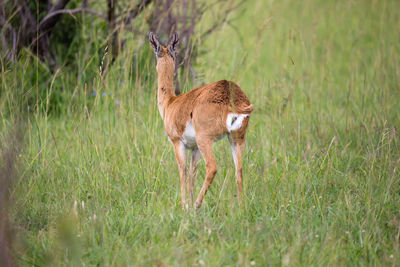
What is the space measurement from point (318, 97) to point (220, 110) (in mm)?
3162

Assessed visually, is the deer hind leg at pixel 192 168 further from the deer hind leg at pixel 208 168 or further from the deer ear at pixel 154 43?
the deer ear at pixel 154 43

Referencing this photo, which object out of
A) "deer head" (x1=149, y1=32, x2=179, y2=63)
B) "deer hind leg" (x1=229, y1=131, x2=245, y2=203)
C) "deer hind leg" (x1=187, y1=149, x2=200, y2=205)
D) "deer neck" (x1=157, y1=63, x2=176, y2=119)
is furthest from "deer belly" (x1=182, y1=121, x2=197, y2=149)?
"deer head" (x1=149, y1=32, x2=179, y2=63)

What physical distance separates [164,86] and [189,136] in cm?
70

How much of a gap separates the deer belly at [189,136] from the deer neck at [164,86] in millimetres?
463

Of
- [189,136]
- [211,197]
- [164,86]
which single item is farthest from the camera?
[164,86]

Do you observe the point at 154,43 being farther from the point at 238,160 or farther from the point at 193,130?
the point at 238,160

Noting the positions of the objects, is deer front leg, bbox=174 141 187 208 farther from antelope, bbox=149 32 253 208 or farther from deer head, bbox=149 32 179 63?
deer head, bbox=149 32 179 63

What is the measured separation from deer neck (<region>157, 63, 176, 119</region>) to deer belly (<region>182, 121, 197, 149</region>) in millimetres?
463

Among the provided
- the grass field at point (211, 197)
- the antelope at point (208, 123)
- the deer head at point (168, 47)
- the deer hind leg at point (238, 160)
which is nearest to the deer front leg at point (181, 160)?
the antelope at point (208, 123)

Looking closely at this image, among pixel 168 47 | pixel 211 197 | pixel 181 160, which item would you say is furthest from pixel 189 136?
pixel 168 47

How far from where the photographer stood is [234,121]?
3.39 meters

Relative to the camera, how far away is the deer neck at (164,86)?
4.09 metres

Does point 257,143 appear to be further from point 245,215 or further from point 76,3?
point 76,3

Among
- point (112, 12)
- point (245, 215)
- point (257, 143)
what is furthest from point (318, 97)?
point (245, 215)
